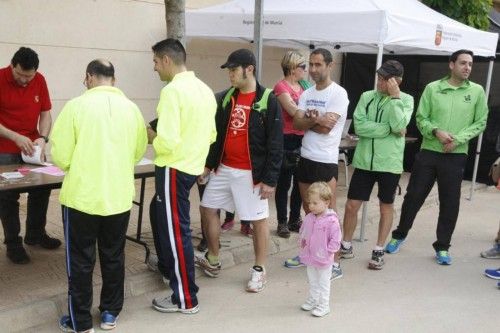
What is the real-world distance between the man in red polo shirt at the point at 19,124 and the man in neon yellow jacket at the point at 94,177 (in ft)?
3.81

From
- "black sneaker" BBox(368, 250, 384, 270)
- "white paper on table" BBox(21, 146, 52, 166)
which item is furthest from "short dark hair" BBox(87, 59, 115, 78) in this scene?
"black sneaker" BBox(368, 250, 384, 270)

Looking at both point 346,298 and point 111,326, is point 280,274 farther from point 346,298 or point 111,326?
point 111,326

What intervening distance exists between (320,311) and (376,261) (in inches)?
48.5

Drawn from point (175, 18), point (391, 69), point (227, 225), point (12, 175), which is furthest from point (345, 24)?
point (12, 175)

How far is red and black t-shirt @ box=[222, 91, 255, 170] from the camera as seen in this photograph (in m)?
4.08

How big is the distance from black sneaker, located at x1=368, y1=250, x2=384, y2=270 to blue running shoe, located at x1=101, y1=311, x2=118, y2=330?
239 centimetres

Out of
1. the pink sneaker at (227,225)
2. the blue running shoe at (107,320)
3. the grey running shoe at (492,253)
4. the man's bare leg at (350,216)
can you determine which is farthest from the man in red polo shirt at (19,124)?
the grey running shoe at (492,253)

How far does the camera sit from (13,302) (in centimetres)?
365

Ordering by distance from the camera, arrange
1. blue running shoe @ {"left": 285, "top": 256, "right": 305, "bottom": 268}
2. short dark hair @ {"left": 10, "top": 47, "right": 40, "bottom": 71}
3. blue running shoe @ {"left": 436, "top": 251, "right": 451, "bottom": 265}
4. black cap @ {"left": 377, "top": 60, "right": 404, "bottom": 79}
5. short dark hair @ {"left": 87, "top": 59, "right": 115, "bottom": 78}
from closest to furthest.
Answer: short dark hair @ {"left": 87, "top": 59, "right": 115, "bottom": 78} < short dark hair @ {"left": 10, "top": 47, "right": 40, "bottom": 71} < black cap @ {"left": 377, "top": 60, "right": 404, "bottom": 79} < blue running shoe @ {"left": 285, "top": 256, "right": 305, "bottom": 268} < blue running shoe @ {"left": 436, "top": 251, "right": 451, "bottom": 265}

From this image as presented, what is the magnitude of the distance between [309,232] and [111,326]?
1.47 meters

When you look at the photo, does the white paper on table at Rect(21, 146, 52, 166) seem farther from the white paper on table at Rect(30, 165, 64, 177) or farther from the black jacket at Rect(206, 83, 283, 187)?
the black jacket at Rect(206, 83, 283, 187)

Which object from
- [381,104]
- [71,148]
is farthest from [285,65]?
[71,148]

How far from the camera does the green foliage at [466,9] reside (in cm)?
995

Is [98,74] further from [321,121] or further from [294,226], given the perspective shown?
[294,226]
